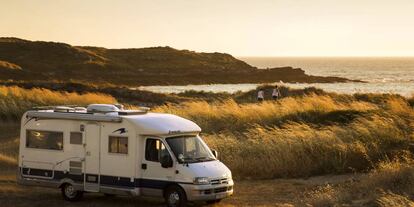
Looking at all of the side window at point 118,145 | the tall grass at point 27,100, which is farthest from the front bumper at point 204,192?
the tall grass at point 27,100

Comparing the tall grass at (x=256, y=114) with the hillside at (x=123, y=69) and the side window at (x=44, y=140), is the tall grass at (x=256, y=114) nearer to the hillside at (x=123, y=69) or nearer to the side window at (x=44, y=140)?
the side window at (x=44, y=140)

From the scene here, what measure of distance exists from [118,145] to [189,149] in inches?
67.2

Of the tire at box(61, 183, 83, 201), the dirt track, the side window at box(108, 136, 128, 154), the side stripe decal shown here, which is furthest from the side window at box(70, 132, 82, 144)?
the dirt track

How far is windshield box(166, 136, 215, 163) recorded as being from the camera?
614 inches

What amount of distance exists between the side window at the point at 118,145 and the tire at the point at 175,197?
146 cm

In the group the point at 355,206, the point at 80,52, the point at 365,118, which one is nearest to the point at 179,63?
the point at 80,52

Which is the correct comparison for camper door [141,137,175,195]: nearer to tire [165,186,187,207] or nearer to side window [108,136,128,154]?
A: tire [165,186,187,207]

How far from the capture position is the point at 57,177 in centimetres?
1688

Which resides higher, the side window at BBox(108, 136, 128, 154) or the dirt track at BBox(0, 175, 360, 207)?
the side window at BBox(108, 136, 128, 154)

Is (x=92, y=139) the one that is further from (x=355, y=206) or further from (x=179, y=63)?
(x=179, y=63)

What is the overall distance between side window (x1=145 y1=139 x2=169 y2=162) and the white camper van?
0.02m

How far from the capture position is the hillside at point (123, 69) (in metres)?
103

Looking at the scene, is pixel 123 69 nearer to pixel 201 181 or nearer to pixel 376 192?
pixel 201 181

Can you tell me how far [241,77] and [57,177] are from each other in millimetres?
102940
